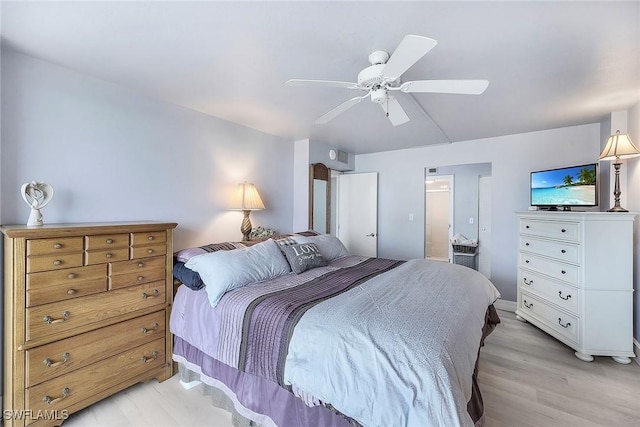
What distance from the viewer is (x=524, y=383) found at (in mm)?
2172

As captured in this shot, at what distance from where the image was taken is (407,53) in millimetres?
1390

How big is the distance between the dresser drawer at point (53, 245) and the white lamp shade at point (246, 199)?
5.02 feet

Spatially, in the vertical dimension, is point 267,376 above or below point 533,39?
below

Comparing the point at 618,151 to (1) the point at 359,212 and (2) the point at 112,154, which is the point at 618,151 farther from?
(2) the point at 112,154

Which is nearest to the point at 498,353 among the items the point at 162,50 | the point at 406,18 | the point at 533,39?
the point at 533,39

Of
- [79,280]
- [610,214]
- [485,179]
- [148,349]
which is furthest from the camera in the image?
[485,179]

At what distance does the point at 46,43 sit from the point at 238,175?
1830 millimetres

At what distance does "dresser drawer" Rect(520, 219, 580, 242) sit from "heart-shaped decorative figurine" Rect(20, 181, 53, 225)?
420cm

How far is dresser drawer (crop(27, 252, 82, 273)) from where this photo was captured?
5.16 ft

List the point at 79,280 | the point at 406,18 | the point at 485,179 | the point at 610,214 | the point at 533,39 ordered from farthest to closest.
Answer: the point at 485,179 < the point at 610,214 < the point at 79,280 < the point at 533,39 < the point at 406,18

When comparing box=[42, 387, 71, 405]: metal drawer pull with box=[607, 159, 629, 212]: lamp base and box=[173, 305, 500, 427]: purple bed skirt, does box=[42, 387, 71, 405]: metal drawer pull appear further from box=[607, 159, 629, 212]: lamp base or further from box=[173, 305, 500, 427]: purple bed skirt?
box=[607, 159, 629, 212]: lamp base

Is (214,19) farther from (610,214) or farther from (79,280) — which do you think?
(610,214)

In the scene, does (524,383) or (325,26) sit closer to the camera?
(325,26)

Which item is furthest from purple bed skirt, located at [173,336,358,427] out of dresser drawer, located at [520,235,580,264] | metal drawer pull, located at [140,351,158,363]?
dresser drawer, located at [520,235,580,264]
